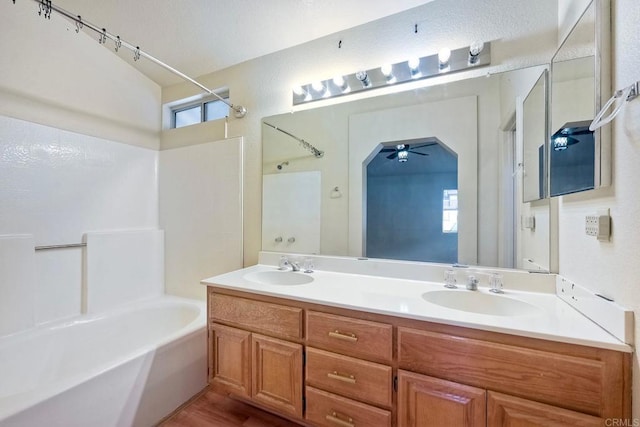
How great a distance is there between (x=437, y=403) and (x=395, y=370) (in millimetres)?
183

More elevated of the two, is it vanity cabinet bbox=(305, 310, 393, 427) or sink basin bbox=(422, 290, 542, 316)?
sink basin bbox=(422, 290, 542, 316)

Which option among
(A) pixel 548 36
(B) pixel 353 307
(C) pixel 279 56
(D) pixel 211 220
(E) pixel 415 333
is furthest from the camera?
(D) pixel 211 220

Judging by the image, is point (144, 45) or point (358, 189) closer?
point (358, 189)

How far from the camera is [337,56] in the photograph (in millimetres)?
1903

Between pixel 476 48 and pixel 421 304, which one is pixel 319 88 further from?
pixel 421 304

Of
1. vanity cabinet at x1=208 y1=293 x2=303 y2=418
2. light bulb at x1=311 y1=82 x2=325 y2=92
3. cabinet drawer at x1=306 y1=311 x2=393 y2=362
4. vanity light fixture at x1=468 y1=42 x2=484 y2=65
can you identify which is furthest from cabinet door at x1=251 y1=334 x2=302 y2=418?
vanity light fixture at x1=468 y1=42 x2=484 y2=65

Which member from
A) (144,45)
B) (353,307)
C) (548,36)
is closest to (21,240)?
(144,45)

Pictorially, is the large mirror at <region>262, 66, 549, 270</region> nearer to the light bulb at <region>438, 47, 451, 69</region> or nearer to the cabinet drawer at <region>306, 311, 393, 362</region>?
the light bulb at <region>438, 47, 451, 69</region>

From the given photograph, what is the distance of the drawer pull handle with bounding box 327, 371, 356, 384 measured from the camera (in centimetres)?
122

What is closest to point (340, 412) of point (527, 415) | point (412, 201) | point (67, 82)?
point (527, 415)

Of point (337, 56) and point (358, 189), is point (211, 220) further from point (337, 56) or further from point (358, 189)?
point (337, 56)

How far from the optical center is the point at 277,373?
1410mm

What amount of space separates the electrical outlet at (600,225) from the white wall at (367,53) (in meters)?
0.52

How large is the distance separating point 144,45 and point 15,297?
2.01 meters
